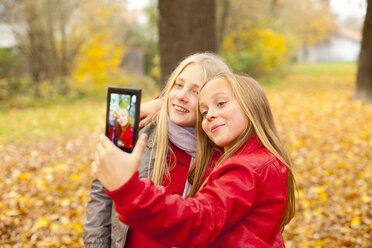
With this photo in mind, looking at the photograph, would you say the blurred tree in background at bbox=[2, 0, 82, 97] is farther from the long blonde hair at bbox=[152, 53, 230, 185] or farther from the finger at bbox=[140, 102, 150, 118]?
the long blonde hair at bbox=[152, 53, 230, 185]

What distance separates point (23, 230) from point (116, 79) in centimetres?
1376

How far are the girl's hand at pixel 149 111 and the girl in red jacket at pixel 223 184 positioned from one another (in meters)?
0.43

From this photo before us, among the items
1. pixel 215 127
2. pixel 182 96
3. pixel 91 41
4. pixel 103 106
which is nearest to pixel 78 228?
pixel 182 96

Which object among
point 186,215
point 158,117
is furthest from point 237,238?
point 158,117

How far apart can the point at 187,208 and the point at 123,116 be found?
41cm

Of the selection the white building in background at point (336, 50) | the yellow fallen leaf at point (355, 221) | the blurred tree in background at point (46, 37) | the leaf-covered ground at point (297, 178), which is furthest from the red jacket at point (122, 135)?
the white building in background at point (336, 50)

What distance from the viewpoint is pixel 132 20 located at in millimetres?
23938

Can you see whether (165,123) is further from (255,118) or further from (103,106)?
(103,106)

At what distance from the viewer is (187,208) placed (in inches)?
47.4

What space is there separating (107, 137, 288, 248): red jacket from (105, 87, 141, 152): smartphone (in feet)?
0.53

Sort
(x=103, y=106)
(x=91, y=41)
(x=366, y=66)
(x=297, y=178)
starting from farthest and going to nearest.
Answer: (x=91, y=41), (x=103, y=106), (x=366, y=66), (x=297, y=178)

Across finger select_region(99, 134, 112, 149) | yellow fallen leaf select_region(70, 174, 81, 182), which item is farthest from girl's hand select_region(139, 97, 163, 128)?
yellow fallen leaf select_region(70, 174, 81, 182)

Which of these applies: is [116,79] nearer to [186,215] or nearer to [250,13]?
[250,13]

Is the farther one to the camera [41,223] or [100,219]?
[41,223]
